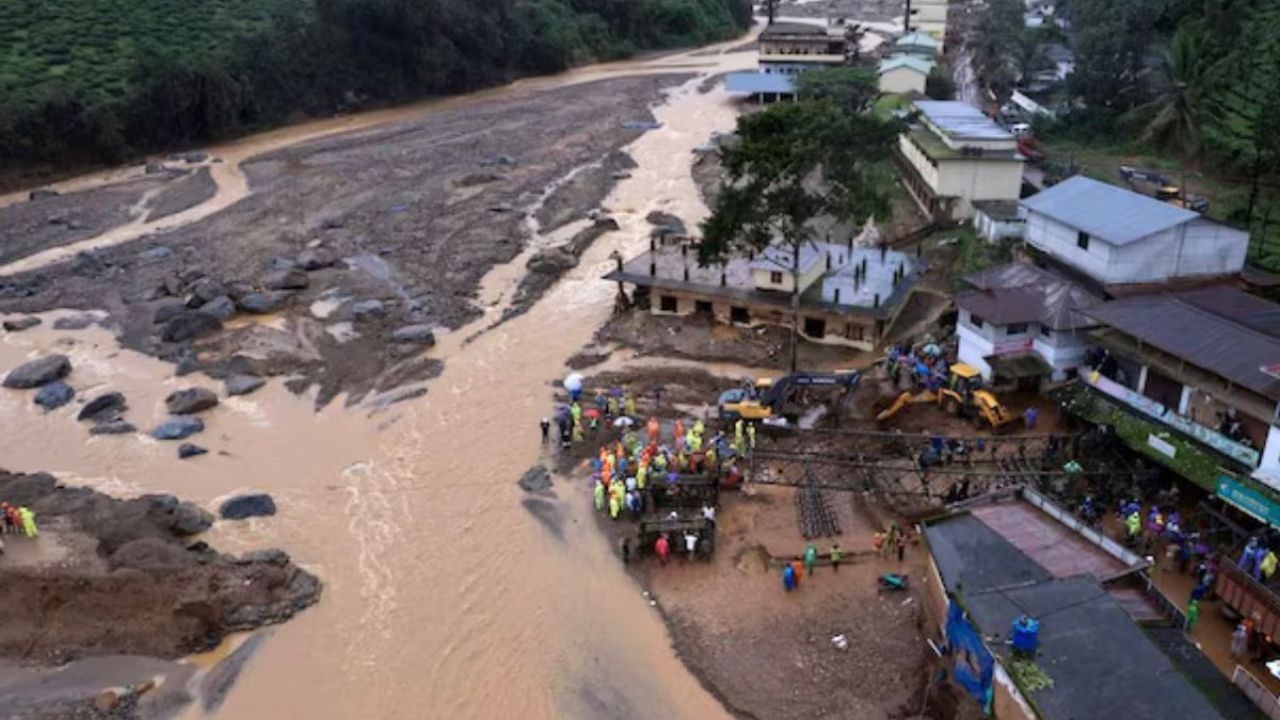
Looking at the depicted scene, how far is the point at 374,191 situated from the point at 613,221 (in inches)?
576

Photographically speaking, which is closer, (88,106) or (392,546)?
(392,546)

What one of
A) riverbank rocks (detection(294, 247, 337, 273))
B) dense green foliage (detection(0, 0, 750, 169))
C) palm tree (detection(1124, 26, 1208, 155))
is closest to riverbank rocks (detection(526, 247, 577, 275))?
riverbank rocks (detection(294, 247, 337, 273))

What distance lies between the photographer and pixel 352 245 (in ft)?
151

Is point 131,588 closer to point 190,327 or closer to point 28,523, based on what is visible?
point 28,523

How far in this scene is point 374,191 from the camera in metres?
54.1

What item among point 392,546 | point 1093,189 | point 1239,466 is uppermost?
point 1093,189

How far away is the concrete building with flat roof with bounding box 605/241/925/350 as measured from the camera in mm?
33625

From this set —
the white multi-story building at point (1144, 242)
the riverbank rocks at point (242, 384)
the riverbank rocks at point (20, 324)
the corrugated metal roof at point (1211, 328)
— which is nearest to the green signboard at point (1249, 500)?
the corrugated metal roof at point (1211, 328)

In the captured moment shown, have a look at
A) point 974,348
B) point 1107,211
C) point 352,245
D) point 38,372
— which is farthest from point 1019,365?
point 38,372

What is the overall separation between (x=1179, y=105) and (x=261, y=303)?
4386 centimetres

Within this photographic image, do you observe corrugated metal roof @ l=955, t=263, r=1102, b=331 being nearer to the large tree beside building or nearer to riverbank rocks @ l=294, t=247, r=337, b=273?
the large tree beside building

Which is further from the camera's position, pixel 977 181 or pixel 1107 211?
pixel 977 181

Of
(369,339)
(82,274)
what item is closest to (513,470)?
(369,339)

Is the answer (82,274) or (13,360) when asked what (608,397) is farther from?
(82,274)
